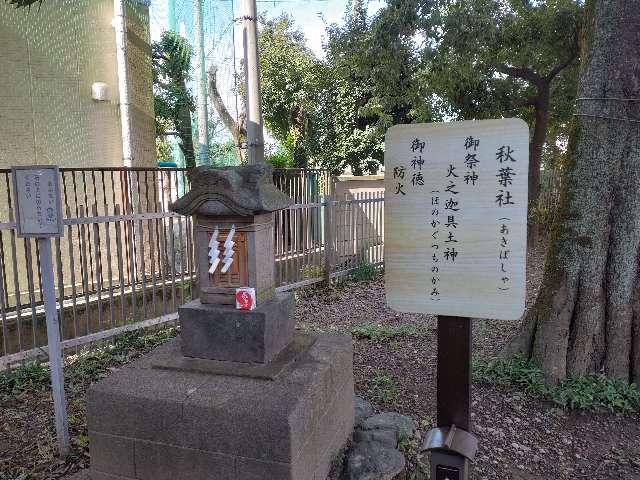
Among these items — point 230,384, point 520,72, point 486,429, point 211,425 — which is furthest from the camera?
point 520,72

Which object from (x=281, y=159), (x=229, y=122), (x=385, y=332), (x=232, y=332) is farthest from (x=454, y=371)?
(x=229, y=122)

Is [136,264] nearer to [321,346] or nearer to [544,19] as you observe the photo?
[321,346]

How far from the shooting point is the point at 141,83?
9.57 m

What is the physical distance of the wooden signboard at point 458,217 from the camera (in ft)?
7.41

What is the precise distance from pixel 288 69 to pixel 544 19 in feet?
27.8

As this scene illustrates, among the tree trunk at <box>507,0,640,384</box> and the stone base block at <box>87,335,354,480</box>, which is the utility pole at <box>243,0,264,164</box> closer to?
the tree trunk at <box>507,0,640,384</box>

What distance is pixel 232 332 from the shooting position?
3150mm

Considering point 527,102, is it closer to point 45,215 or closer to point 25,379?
point 45,215

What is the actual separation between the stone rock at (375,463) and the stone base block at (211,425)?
0.18 metres

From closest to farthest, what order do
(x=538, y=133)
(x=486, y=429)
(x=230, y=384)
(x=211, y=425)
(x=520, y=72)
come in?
(x=211, y=425) < (x=230, y=384) < (x=486, y=429) < (x=520, y=72) < (x=538, y=133)

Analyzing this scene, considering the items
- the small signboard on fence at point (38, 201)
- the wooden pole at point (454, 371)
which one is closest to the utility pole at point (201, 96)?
the small signboard on fence at point (38, 201)

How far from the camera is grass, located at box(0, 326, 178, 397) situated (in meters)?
4.50

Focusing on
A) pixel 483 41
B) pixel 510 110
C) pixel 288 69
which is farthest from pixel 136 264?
pixel 288 69

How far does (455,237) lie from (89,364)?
13.8 ft
